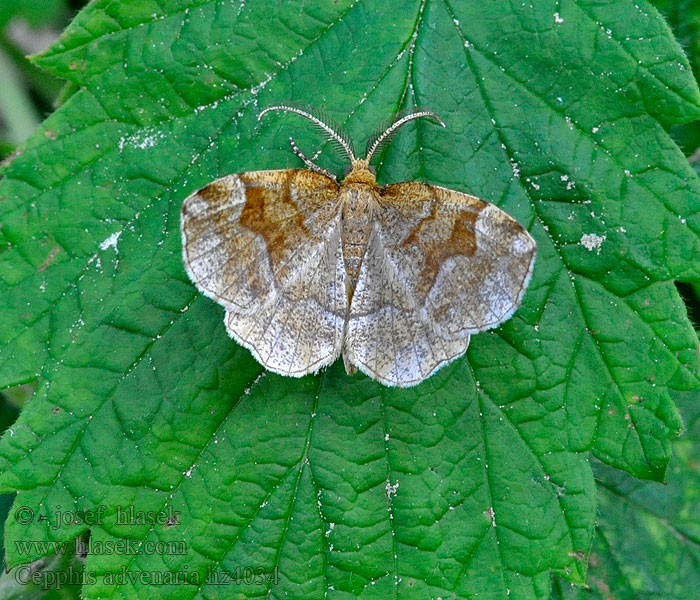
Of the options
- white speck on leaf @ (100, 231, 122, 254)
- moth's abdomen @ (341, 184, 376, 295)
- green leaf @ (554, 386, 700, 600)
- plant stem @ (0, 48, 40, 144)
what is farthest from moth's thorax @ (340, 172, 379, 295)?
plant stem @ (0, 48, 40, 144)

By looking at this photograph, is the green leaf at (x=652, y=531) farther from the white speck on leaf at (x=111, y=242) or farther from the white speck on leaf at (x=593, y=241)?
the white speck on leaf at (x=111, y=242)

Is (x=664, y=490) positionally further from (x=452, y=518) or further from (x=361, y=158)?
(x=361, y=158)

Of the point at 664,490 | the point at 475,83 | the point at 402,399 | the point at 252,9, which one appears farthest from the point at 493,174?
the point at 664,490

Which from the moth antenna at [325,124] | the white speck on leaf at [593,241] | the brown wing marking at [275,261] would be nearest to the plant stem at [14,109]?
the moth antenna at [325,124]

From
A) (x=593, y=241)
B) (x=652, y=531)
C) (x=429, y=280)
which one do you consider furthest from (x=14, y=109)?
(x=652, y=531)

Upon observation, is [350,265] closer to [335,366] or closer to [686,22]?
[335,366]
